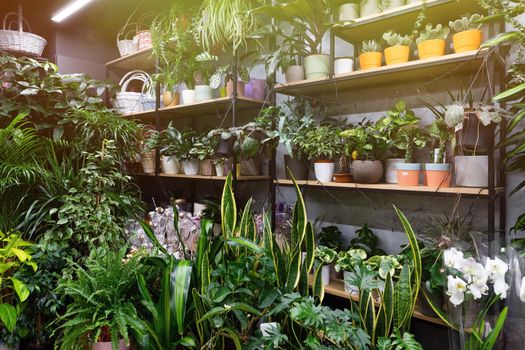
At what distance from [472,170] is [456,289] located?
2.25 ft

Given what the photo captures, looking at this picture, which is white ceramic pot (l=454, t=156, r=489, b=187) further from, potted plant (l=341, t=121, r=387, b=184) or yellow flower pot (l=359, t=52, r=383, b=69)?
yellow flower pot (l=359, t=52, r=383, b=69)

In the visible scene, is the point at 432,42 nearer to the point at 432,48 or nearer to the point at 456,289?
the point at 432,48

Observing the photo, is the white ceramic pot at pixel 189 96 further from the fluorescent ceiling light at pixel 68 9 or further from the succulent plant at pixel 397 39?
the succulent plant at pixel 397 39

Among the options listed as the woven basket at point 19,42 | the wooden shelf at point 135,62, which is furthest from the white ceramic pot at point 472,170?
the woven basket at point 19,42

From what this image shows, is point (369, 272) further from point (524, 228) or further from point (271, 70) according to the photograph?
point (271, 70)

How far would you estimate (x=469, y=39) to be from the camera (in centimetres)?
167

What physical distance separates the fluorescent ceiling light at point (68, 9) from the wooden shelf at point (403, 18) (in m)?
2.28

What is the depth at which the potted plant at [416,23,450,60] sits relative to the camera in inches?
69.7

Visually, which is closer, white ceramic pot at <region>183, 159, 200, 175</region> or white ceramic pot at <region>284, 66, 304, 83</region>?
white ceramic pot at <region>284, 66, 304, 83</region>

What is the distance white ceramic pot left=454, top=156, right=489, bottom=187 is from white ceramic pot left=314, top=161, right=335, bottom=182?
0.65 metres

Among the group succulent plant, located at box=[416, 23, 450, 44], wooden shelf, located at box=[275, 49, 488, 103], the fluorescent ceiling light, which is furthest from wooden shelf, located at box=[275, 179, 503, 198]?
the fluorescent ceiling light

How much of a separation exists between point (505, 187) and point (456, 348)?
96 centimetres

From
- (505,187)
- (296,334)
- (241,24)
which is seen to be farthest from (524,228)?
(241,24)

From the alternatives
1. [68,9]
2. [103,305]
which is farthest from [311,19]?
[68,9]
